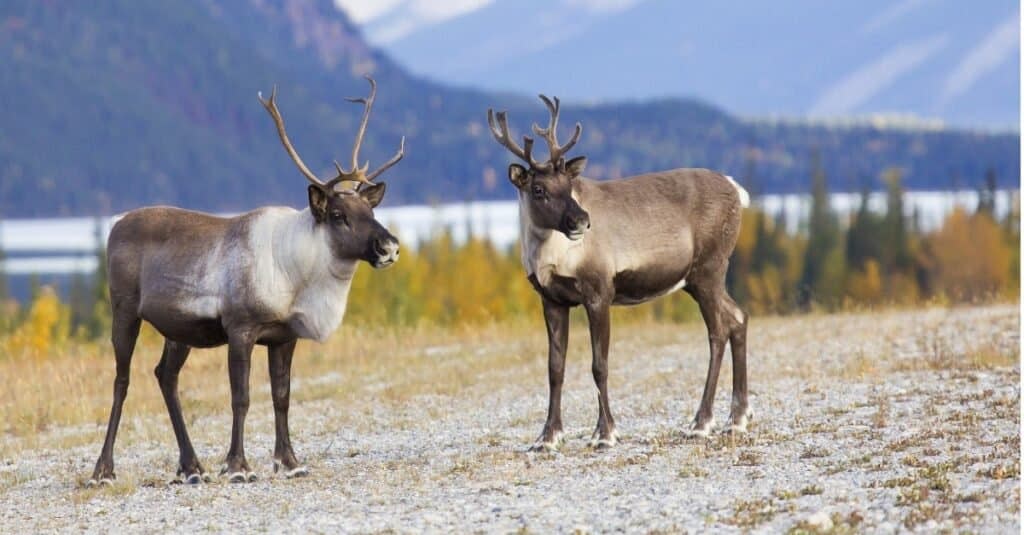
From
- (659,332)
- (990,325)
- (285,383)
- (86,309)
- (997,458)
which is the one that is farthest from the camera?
(86,309)

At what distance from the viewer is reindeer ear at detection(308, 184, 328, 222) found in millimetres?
12883

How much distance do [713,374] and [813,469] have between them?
95.7 inches

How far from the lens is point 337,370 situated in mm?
22938

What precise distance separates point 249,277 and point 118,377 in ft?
5.20

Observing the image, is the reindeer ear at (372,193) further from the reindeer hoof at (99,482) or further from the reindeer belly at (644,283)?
the reindeer hoof at (99,482)

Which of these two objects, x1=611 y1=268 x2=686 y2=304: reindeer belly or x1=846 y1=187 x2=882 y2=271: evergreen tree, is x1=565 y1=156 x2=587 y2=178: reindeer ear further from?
x1=846 y1=187 x2=882 y2=271: evergreen tree

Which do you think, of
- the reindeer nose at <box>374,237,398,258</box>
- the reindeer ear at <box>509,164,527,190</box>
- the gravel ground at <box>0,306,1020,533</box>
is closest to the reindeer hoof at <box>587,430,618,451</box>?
the gravel ground at <box>0,306,1020,533</box>

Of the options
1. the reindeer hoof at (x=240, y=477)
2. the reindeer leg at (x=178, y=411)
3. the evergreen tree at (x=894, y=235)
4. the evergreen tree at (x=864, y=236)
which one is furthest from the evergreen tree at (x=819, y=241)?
the reindeer hoof at (x=240, y=477)

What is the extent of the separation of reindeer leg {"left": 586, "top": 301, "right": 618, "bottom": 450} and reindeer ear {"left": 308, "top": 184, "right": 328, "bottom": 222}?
2.18 meters

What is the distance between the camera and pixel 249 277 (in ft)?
42.4

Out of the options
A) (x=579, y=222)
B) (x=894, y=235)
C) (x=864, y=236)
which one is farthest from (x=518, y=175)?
(x=894, y=235)

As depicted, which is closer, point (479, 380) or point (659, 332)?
point (479, 380)

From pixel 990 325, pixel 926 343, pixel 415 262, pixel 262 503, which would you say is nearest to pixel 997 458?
pixel 262 503

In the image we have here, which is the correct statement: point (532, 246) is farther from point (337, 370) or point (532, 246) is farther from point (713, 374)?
point (337, 370)
